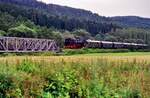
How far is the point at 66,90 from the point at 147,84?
182 inches

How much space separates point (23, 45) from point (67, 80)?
52.0 metres

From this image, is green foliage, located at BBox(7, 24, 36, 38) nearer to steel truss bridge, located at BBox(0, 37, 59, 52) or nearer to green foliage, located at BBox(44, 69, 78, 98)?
steel truss bridge, located at BBox(0, 37, 59, 52)

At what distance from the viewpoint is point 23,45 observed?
217 ft

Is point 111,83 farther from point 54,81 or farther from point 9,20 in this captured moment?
point 9,20

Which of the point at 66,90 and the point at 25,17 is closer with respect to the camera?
the point at 66,90

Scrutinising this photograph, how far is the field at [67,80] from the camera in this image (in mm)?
12893

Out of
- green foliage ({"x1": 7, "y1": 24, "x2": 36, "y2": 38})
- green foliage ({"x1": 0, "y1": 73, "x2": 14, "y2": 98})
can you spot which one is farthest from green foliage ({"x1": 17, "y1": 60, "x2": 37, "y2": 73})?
green foliage ({"x1": 7, "y1": 24, "x2": 36, "y2": 38})

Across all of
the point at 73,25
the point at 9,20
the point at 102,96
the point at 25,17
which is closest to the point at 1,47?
the point at 102,96

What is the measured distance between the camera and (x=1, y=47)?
2317 inches

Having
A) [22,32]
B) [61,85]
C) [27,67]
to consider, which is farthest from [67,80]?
[22,32]

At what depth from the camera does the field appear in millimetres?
12893

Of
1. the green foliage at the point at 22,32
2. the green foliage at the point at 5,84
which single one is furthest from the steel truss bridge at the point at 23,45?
the green foliage at the point at 5,84

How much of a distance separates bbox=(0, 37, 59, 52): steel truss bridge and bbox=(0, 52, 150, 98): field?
4042 cm

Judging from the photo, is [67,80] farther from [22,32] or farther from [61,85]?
[22,32]
